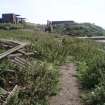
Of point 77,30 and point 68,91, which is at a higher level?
point 68,91

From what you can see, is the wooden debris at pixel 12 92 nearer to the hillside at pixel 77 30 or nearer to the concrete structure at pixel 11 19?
the hillside at pixel 77 30

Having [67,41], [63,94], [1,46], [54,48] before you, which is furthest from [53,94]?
[67,41]

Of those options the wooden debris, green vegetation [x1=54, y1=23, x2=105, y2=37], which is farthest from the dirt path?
green vegetation [x1=54, y1=23, x2=105, y2=37]

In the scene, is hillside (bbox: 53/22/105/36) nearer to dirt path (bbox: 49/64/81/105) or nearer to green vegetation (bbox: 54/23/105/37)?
Result: green vegetation (bbox: 54/23/105/37)

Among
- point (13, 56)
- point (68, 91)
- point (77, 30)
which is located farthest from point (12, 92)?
point (77, 30)

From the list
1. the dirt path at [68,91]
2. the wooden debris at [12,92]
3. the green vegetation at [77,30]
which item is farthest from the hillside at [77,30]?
the wooden debris at [12,92]

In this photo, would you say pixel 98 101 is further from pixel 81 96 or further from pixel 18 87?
pixel 18 87

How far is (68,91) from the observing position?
9.28 metres

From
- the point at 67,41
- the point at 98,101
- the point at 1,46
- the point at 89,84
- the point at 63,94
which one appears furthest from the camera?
the point at 67,41

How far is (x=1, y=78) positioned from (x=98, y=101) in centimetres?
285

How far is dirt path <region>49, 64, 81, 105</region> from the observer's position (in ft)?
27.3

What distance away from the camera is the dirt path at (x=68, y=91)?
8.34m

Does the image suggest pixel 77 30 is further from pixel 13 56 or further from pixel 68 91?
pixel 68 91

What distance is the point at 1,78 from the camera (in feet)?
29.2
